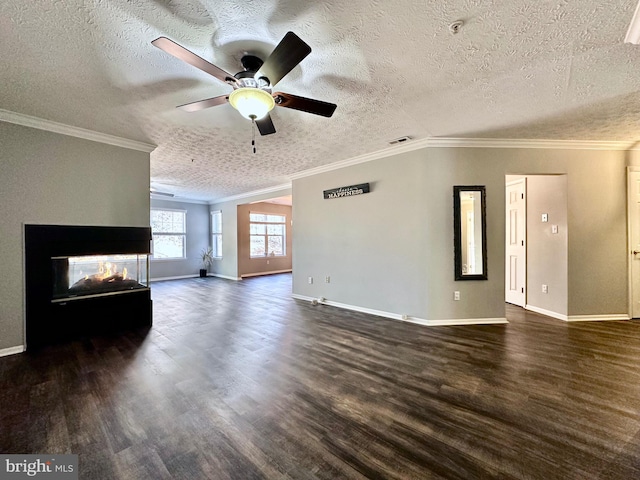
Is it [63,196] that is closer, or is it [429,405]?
[429,405]

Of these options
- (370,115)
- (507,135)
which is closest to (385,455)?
(370,115)

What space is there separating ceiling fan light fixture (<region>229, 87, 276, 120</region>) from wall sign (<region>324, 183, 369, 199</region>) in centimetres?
279

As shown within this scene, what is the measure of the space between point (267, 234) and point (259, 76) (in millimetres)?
8199

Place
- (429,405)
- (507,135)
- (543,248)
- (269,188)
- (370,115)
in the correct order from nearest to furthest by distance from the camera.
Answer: (429,405) → (370,115) → (507,135) → (543,248) → (269,188)

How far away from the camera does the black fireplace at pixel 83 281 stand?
322 cm

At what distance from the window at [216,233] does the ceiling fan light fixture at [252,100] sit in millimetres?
7861

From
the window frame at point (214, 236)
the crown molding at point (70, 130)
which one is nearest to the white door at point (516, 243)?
the crown molding at point (70, 130)

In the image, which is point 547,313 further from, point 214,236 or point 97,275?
point 214,236

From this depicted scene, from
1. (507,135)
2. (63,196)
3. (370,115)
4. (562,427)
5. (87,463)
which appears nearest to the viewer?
(87,463)

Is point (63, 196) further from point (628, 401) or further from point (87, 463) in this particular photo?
point (628, 401)

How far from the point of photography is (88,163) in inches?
140

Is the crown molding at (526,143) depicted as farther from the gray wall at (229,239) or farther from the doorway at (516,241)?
the gray wall at (229,239)

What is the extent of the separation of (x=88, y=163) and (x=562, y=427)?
5.47 meters

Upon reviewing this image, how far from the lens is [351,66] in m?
2.20
